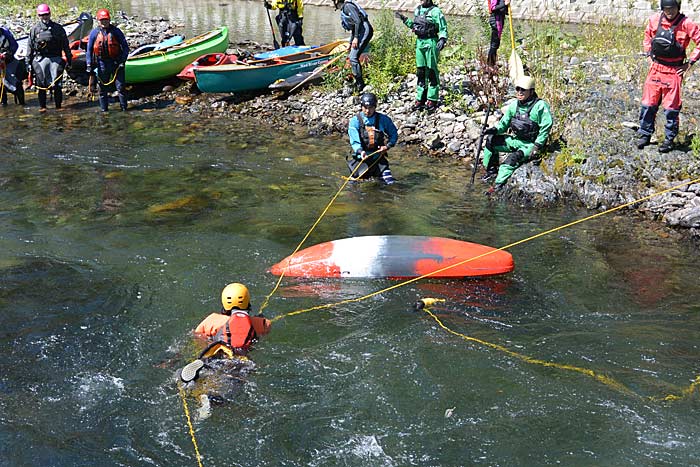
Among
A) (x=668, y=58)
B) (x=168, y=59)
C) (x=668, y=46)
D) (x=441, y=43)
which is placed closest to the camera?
(x=668, y=46)

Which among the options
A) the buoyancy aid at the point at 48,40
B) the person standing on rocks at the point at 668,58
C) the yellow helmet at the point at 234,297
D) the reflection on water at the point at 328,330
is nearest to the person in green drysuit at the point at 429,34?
the reflection on water at the point at 328,330

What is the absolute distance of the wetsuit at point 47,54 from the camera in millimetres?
13836

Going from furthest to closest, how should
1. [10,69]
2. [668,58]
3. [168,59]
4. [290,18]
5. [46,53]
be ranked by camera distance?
[290,18] < [168,59] < [10,69] < [46,53] < [668,58]

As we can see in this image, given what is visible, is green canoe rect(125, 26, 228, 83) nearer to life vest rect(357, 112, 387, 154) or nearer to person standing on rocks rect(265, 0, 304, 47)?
person standing on rocks rect(265, 0, 304, 47)

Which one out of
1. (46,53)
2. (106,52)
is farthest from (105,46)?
(46,53)

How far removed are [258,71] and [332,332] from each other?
28.7 feet

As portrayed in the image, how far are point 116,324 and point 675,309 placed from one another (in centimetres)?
510

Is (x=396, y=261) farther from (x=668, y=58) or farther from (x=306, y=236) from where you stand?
(x=668, y=58)

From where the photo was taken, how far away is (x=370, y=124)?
409 inches

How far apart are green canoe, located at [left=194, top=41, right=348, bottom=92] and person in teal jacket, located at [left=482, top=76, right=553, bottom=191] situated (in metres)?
5.37

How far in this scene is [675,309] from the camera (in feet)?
23.6

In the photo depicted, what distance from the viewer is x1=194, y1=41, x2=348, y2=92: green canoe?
14234 mm

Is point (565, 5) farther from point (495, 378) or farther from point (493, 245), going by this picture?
point (495, 378)

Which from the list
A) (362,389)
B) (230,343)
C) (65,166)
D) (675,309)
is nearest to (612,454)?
(362,389)
